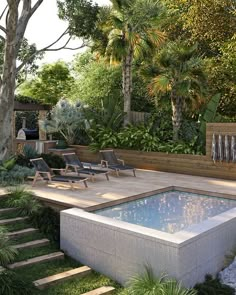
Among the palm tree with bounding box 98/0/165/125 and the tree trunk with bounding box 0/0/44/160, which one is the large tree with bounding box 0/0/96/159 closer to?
the tree trunk with bounding box 0/0/44/160

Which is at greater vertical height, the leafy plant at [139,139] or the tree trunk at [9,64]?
the tree trunk at [9,64]

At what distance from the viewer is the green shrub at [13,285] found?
553 centimetres

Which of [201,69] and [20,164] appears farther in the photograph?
[201,69]

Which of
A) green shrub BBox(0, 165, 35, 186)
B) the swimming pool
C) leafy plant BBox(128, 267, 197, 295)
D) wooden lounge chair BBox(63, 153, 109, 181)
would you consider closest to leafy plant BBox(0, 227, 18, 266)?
the swimming pool

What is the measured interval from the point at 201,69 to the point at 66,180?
706 cm

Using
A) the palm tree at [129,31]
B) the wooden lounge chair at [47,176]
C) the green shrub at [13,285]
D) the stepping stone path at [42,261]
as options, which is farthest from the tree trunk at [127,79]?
the green shrub at [13,285]

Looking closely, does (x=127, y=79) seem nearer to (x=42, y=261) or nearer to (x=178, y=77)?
(x=178, y=77)

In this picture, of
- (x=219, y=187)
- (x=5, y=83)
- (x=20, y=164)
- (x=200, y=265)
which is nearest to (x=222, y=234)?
(x=200, y=265)

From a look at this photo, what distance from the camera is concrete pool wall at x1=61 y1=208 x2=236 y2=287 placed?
5.92 metres

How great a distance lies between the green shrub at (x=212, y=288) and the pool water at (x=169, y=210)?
1.21m

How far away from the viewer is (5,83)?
1295 centimetres

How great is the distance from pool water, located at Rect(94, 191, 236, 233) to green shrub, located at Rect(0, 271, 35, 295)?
2608mm

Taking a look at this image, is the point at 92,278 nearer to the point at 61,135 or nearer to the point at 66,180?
the point at 66,180

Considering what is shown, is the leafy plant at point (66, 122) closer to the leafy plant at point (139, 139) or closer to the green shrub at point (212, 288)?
the leafy plant at point (139, 139)
